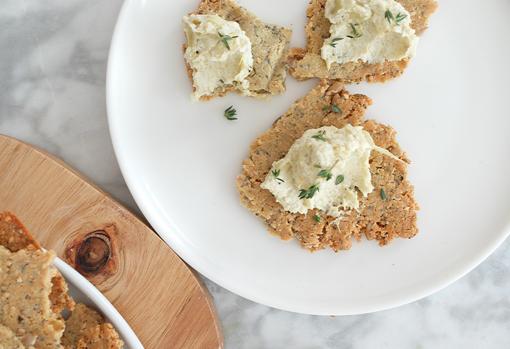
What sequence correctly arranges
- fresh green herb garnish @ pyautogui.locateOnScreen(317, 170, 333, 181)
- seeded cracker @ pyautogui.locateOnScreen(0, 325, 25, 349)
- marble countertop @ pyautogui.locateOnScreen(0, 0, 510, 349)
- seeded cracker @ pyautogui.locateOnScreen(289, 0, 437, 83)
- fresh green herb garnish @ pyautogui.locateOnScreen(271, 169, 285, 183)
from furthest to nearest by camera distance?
marble countertop @ pyautogui.locateOnScreen(0, 0, 510, 349) → seeded cracker @ pyautogui.locateOnScreen(289, 0, 437, 83) → fresh green herb garnish @ pyautogui.locateOnScreen(271, 169, 285, 183) → fresh green herb garnish @ pyautogui.locateOnScreen(317, 170, 333, 181) → seeded cracker @ pyautogui.locateOnScreen(0, 325, 25, 349)

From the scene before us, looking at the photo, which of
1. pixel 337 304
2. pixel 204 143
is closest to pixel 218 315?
pixel 337 304

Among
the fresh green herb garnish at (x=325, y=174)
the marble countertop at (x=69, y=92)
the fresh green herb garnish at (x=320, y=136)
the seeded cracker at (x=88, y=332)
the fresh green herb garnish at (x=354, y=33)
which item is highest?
the fresh green herb garnish at (x=354, y=33)

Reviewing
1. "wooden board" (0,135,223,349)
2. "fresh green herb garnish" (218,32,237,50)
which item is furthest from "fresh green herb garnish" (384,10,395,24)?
"wooden board" (0,135,223,349)

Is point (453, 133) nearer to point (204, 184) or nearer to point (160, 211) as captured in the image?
point (204, 184)

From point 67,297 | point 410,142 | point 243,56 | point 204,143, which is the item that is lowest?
point 67,297

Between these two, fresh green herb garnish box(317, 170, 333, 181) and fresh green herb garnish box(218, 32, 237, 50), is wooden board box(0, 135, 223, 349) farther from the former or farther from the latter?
fresh green herb garnish box(218, 32, 237, 50)

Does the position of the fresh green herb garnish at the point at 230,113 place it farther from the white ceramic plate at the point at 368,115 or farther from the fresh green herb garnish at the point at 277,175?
the fresh green herb garnish at the point at 277,175

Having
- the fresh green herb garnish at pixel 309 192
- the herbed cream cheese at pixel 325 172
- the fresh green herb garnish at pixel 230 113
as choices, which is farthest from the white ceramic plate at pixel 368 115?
the fresh green herb garnish at pixel 309 192
